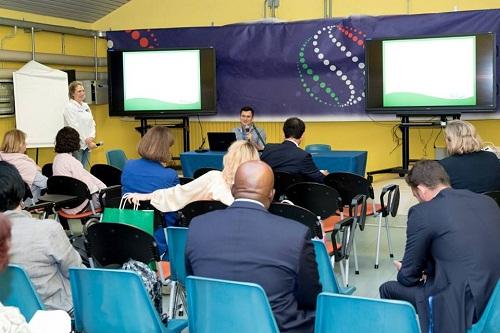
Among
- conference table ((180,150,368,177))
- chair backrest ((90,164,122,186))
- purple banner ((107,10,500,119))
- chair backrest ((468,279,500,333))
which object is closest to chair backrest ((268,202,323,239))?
chair backrest ((468,279,500,333))

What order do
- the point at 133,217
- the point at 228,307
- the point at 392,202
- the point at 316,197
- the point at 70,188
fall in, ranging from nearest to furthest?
the point at 228,307
the point at 133,217
the point at 316,197
the point at 392,202
the point at 70,188

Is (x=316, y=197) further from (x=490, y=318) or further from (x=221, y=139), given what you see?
(x=221, y=139)

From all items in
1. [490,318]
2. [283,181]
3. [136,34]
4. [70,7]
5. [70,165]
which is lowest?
[490,318]

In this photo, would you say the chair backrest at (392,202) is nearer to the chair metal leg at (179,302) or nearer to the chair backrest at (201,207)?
the chair backrest at (201,207)

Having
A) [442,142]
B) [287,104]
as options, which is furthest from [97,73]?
[442,142]

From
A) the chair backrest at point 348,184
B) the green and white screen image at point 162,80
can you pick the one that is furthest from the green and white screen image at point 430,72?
the chair backrest at point 348,184

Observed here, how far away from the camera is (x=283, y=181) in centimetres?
539

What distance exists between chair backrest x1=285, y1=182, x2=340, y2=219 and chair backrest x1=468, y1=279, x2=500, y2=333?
203 cm

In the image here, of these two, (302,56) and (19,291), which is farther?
(302,56)

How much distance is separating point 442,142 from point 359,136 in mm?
1133

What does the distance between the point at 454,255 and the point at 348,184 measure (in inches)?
105

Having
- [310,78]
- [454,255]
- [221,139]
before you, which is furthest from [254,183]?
[310,78]

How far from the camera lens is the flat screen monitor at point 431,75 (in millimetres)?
8188

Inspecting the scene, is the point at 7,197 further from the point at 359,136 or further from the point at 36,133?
the point at 359,136
